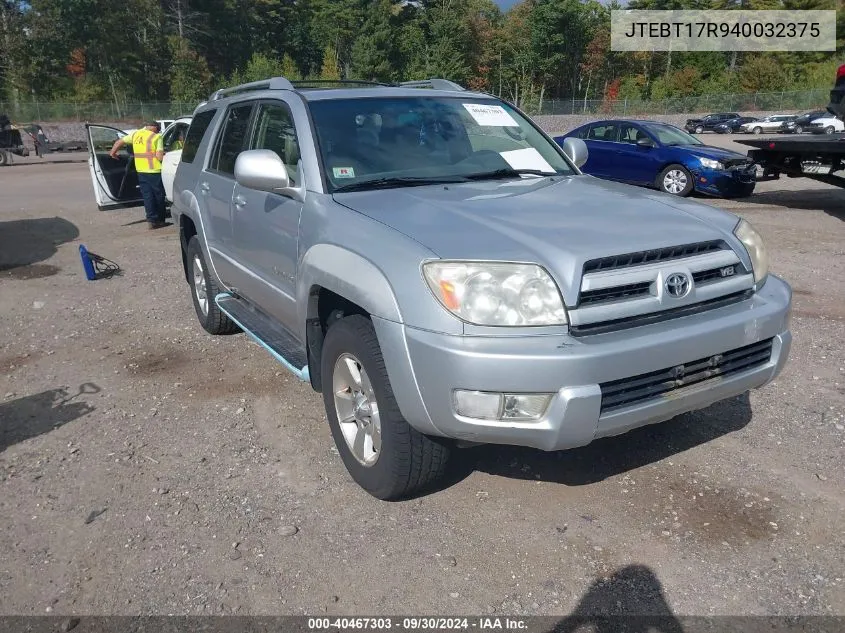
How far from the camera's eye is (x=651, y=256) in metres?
2.76

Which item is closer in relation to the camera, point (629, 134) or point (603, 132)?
point (629, 134)

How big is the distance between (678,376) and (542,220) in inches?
33.7

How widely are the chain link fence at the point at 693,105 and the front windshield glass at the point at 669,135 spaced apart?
137 feet

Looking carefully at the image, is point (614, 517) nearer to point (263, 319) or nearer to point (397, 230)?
point (397, 230)

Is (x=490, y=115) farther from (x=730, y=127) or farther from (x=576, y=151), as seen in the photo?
(x=730, y=127)

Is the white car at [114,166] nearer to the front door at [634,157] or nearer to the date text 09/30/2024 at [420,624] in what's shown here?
the front door at [634,157]

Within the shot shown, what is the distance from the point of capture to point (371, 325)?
2990mm

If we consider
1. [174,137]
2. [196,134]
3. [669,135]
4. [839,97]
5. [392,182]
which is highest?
[839,97]

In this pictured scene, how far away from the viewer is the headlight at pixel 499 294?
2.57 m

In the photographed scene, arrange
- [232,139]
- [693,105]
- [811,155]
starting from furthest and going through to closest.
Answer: [693,105], [811,155], [232,139]

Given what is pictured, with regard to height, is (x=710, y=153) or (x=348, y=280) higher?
(x=348, y=280)

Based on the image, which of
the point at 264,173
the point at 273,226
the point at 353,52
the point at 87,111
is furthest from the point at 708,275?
the point at 353,52

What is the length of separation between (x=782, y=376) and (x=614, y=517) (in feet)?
7.41

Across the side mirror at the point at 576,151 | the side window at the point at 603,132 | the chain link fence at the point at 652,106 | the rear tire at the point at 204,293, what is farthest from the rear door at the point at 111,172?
the chain link fence at the point at 652,106
